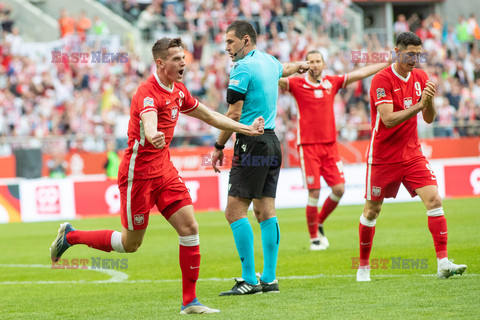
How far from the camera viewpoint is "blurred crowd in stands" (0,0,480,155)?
2373 cm

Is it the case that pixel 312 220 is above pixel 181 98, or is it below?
below

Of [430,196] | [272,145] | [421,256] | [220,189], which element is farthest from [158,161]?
[220,189]

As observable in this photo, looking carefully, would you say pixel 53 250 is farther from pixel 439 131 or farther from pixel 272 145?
pixel 439 131

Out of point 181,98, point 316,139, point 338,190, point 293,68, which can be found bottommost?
point 338,190

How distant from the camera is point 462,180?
856 inches

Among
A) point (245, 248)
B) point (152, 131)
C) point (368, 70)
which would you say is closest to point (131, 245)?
point (245, 248)

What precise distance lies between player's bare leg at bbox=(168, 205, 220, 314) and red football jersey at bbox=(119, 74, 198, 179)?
428 mm

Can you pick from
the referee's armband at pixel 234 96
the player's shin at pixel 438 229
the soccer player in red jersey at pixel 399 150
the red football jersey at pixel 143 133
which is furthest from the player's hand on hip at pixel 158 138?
the player's shin at pixel 438 229

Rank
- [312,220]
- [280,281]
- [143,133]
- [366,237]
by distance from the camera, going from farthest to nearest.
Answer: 1. [312,220]
2. [280,281]
3. [366,237]
4. [143,133]

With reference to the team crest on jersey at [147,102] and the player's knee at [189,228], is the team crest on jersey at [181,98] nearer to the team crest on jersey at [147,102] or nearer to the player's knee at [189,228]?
the team crest on jersey at [147,102]

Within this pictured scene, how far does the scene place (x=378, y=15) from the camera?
121ft

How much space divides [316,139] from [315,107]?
1.62ft

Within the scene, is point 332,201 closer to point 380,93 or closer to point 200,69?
point 380,93

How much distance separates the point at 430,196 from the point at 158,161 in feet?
9.38
